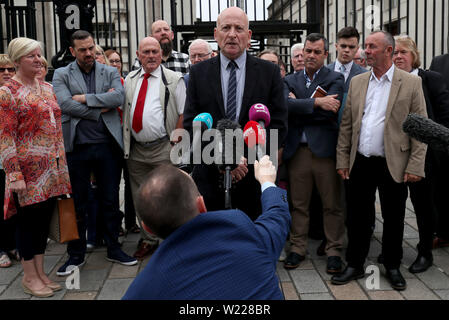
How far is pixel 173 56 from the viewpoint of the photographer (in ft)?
18.5

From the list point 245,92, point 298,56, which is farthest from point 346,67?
point 245,92

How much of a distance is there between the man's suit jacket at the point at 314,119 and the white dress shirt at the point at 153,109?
3.40ft

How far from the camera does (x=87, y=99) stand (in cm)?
432

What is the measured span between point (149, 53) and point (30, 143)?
4.77 feet

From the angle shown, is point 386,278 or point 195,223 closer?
point 195,223

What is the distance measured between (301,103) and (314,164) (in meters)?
0.61

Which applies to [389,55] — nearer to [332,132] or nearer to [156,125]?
[332,132]

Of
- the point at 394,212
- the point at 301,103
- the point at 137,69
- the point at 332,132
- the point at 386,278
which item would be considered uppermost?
the point at 137,69

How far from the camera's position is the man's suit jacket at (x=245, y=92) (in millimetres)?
3238

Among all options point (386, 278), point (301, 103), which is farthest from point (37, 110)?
point (386, 278)

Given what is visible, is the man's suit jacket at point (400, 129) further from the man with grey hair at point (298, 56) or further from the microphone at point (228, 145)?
the microphone at point (228, 145)

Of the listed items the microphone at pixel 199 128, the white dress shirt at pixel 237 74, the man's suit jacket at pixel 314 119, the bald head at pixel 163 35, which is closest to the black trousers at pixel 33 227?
the microphone at pixel 199 128

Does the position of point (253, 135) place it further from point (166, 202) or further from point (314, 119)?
point (314, 119)
